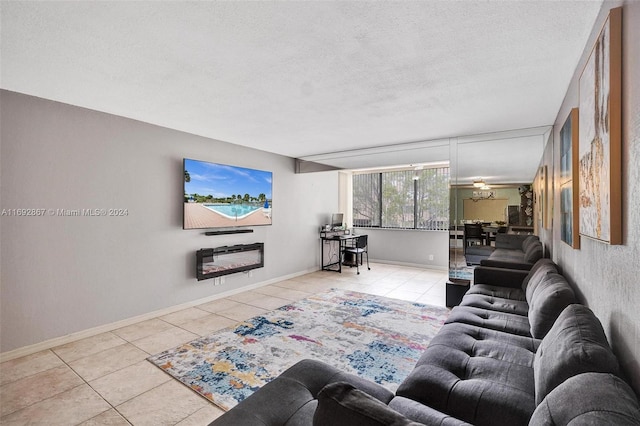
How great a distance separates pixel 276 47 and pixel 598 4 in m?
1.73

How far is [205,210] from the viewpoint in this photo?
4.23 m

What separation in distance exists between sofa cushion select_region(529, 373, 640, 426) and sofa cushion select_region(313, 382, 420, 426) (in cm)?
52

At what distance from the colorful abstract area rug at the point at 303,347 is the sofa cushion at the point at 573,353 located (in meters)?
1.28

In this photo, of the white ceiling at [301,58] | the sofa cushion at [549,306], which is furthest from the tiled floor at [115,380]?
the white ceiling at [301,58]

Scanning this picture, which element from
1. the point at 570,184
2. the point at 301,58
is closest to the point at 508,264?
the point at 570,184

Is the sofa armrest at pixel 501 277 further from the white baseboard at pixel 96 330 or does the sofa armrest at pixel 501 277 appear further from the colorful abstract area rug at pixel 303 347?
the white baseboard at pixel 96 330

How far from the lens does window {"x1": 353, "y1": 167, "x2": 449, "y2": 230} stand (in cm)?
690

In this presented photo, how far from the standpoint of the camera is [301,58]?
2055 millimetres

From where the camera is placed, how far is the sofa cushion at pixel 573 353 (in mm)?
1064

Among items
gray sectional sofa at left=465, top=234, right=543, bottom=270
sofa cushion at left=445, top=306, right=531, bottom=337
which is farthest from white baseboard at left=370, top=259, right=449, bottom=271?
sofa cushion at left=445, top=306, right=531, bottom=337

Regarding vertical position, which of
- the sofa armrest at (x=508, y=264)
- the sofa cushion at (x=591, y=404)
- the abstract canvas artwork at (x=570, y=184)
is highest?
the abstract canvas artwork at (x=570, y=184)

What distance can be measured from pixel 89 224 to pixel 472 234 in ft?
16.0

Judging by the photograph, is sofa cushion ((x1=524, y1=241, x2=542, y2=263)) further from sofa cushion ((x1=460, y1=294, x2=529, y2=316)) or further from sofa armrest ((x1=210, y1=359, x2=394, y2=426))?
sofa armrest ((x1=210, y1=359, x2=394, y2=426))

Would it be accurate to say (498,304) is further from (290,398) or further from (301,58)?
(301,58)
